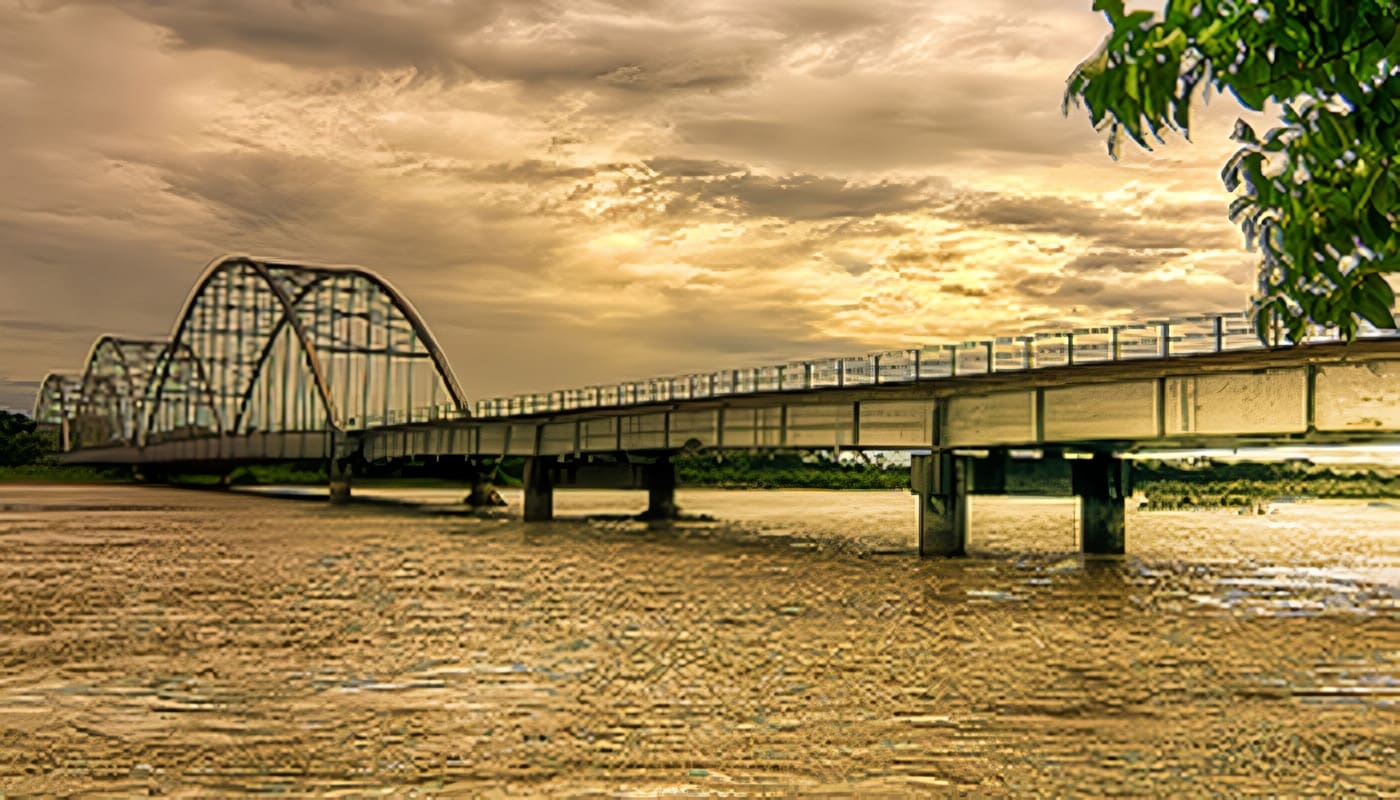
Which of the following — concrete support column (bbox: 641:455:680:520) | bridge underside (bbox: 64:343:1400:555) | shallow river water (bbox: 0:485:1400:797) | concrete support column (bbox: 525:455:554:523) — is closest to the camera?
shallow river water (bbox: 0:485:1400:797)

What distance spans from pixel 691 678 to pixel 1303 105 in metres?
16.1

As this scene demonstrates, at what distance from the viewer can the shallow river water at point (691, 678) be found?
14.6 m

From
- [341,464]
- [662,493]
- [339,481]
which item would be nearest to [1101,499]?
[662,493]

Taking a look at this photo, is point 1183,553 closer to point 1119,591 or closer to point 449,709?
point 1119,591

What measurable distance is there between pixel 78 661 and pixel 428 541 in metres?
43.4

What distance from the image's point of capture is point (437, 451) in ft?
336

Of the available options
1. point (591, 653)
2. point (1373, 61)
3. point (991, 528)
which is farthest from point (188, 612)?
point (991, 528)

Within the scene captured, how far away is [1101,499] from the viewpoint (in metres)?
59.8

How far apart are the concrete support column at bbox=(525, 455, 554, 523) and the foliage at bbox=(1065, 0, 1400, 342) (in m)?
82.6

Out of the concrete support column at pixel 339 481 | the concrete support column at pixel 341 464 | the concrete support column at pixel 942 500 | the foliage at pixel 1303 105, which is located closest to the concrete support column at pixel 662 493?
the concrete support column at pixel 341 464

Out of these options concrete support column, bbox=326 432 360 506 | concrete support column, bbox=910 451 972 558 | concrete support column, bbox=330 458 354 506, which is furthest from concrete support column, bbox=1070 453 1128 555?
concrete support column, bbox=330 458 354 506

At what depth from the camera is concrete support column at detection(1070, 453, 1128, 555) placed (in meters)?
59.1

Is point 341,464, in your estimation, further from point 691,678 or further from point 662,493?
point 691,678

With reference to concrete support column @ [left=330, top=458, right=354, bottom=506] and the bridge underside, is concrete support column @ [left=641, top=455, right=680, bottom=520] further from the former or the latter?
concrete support column @ [left=330, top=458, right=354, bottom=506]
